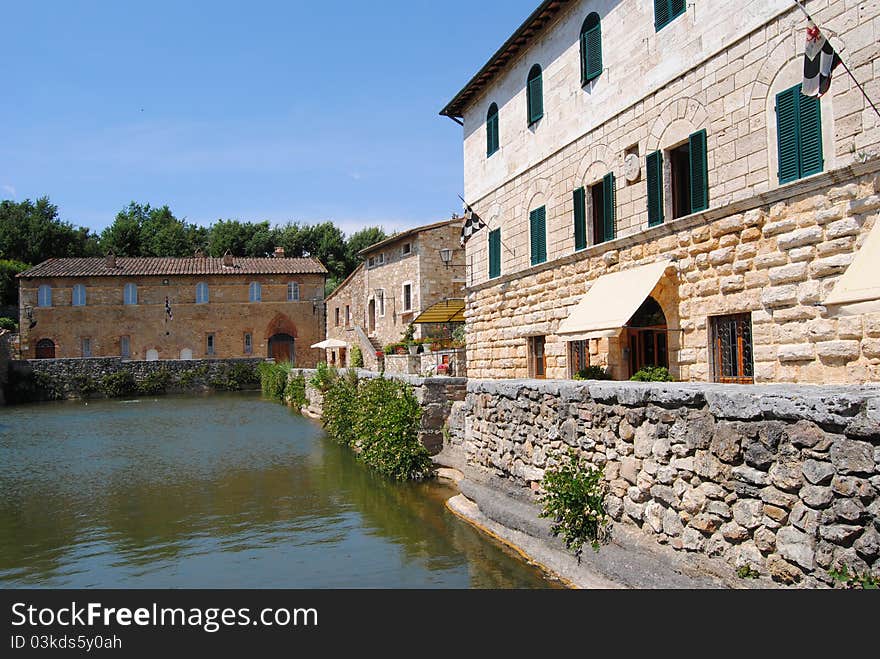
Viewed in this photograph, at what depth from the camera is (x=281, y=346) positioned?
47469 millimetres

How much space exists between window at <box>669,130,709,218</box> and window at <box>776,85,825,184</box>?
4.87 ft

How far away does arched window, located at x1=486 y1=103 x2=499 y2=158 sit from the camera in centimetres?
1773

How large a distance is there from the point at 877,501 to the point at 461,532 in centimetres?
592

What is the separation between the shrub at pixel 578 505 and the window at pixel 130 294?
4279 centimetres

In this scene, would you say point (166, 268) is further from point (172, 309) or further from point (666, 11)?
point (666, 11)

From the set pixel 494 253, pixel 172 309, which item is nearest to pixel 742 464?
pixel 494 253

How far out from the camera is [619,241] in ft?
42.7

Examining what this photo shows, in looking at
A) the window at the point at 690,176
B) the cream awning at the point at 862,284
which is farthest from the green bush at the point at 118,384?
the cream awning at the point at 862,284

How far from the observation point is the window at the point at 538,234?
51.4ft

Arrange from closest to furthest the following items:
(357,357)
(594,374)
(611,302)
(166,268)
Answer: (611,302)
(594,374)
(357,357)
(166,268)

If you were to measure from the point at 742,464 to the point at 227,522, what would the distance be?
781 centimetres

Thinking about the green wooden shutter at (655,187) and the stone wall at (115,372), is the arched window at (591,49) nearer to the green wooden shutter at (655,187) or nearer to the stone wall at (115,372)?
the green wooden shutter at (655,187)
